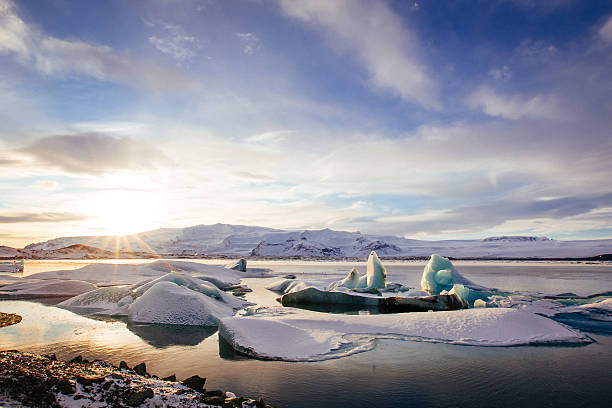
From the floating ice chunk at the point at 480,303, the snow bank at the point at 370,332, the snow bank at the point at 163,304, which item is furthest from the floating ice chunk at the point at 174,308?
the floating ice chunk at the point at 480,303

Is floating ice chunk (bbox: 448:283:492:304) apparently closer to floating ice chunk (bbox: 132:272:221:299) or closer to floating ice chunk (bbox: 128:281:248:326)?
floating ice chunk (bbox: 128:281:248:326)

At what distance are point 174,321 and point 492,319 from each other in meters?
8.15

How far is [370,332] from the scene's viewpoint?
316 inches

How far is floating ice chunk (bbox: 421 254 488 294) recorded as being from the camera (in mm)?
16842

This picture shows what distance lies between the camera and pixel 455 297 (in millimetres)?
11758

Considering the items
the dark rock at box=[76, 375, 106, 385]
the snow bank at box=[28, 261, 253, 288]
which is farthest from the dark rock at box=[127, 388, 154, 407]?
the snow bank at box=[28, 261, 253, 288]

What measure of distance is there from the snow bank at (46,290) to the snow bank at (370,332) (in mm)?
12472

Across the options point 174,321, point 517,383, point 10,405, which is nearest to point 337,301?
point 174,321

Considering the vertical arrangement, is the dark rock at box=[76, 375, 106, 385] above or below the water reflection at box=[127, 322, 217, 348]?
above

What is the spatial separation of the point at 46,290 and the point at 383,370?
17089 millimetres

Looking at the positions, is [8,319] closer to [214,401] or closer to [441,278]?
[214,401]

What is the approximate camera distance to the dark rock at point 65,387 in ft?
12.2

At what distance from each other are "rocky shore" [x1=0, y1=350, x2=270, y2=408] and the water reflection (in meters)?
3.18

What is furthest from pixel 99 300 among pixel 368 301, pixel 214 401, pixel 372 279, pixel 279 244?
pixel 279 244
